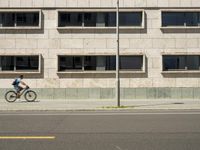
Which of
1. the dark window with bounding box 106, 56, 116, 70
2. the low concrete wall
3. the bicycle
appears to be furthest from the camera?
the dark window with bounding box 106, 56, 116, 70

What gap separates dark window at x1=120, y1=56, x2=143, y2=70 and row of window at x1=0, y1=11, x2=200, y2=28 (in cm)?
212

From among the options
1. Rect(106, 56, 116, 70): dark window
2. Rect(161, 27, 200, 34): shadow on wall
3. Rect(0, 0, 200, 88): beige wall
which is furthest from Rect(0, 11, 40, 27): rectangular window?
Rect(161, 27, 200, 34): shadow on wall

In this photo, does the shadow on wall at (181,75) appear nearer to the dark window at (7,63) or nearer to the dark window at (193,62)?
the dark window at (193,62)

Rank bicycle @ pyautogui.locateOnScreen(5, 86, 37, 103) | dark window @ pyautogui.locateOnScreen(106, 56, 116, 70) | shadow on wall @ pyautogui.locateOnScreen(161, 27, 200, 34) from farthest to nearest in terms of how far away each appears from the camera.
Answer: dark window @ pyautogui.locateOnScreen(106, 56, 116, 70) < shadow on wall @ pyautogui.locateOnScreen(161, 27, 200, 34) < bicycle @ pyautogui.locateOnScreen(5, 86, 37, 103)

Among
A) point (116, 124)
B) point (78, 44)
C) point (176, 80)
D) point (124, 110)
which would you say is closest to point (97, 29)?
point (78, 44)

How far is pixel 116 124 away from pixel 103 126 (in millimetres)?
687

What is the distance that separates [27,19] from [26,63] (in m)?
2.83

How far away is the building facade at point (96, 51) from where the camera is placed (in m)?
25.2

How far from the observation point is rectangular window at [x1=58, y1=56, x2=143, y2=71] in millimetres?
25484

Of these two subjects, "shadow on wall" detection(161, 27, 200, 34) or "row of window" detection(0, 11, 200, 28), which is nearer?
"shadow on wall" detection(161, 27, 200, 34)

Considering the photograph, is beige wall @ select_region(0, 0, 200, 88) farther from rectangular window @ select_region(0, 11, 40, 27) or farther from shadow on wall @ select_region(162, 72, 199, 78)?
rectangular window @ select_region(0, 11, 40, 27)

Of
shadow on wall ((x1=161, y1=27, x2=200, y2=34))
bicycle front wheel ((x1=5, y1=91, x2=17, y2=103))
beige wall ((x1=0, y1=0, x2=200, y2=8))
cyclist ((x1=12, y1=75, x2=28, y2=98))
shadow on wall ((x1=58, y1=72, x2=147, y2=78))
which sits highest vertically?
beige wall ((x1=0, y1=0, x2=200, y2=8))

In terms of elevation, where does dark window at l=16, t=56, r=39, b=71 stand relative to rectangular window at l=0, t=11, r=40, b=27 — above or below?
below

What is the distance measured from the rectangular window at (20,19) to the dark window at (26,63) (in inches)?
83.4
